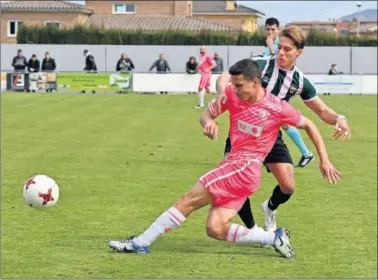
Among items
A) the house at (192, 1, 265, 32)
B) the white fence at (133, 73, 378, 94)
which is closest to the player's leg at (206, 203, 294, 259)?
the white fence at (133, 73, 378, 94)

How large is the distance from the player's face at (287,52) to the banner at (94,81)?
113 feet

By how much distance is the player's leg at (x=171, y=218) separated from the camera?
8.35 metres

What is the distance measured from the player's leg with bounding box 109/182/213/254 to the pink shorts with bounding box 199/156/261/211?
8 cm

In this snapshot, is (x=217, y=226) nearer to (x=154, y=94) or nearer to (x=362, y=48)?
(x=154, y=94)

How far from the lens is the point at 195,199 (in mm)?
8383

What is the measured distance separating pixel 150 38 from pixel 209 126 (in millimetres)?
54183

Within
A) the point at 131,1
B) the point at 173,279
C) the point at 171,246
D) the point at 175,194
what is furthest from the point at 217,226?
the point at 131,1

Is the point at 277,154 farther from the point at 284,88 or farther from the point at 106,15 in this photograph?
the point at 106,15

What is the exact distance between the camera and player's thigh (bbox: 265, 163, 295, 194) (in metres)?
9.24

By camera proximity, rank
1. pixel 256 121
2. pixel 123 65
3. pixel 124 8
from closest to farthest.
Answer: pixel 256 121 < pixel 123 65 < pixel 124 8

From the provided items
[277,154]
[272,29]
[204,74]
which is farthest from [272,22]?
[204,74]

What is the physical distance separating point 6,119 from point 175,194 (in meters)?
14.6

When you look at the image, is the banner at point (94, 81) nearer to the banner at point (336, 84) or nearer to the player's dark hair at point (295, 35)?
the banner at point (336, 84)

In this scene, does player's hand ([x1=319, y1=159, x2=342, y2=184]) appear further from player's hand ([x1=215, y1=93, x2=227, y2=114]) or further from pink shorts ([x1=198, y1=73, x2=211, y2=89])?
pink shorts ([x1=198, y1=73, x2=211, y2=89])
